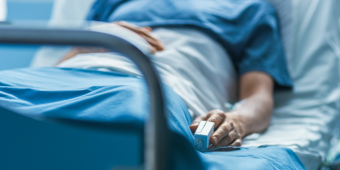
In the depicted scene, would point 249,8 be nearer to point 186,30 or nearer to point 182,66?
point 186,30

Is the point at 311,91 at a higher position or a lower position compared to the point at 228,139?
higher

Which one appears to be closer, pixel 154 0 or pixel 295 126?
pixel 295 126

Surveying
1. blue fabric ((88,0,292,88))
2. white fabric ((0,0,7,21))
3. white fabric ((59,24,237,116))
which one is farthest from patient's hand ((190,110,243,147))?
white fabric ((0,0,7,21))

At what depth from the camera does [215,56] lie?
1181mm

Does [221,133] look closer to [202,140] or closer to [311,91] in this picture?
[202,140]

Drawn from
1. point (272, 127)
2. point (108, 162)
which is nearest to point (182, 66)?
point (272, 127)

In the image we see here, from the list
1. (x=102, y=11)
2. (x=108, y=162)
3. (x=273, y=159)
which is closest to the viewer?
(x=108, y=162)

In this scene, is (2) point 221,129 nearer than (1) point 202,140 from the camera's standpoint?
No

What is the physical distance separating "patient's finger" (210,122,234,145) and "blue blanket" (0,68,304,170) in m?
0.05

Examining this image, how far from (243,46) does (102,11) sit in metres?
0.58

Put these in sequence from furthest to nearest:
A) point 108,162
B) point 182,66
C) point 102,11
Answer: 1. point 102,11
2. point 182,66
3. point 108,162

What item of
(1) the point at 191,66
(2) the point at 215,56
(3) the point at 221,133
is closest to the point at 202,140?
(3) the point at 221,133

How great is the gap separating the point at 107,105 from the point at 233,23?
2.83 ft

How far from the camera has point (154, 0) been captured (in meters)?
1.32
